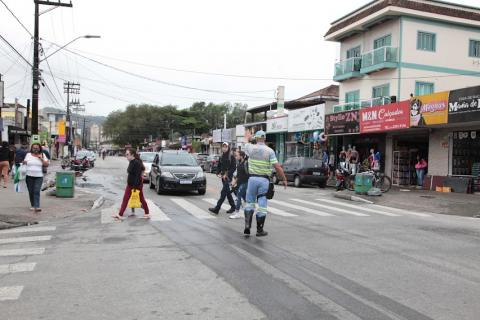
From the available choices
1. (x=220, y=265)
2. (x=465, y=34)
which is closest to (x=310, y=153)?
(x=465, y=34)

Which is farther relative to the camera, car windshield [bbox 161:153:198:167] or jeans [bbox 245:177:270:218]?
car windshield [bbox 161:153:198:167]

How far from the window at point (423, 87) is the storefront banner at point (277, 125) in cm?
1098

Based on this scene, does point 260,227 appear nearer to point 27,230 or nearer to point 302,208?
point 27,230

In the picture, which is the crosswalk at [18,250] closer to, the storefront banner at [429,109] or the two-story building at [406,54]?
the storefront banner at [429,109]

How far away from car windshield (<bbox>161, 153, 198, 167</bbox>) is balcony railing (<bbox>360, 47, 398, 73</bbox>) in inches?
605

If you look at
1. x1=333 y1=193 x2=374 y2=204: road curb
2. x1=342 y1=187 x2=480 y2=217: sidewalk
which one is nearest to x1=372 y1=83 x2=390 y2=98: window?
x1=342 y1=187 x2=480 y2=217: sidewalk

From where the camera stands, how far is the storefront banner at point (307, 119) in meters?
32.0

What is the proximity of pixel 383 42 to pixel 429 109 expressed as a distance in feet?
34.3

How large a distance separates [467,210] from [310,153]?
19633 mm

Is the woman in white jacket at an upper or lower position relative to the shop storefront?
lower

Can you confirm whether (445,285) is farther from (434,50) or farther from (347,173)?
(434,50)

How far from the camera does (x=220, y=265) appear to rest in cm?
681

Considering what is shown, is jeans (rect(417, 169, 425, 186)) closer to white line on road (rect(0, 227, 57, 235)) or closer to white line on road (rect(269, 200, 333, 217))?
white line on road (rect(269, 200, 333, 217))

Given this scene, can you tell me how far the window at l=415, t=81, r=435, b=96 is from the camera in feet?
96.0
